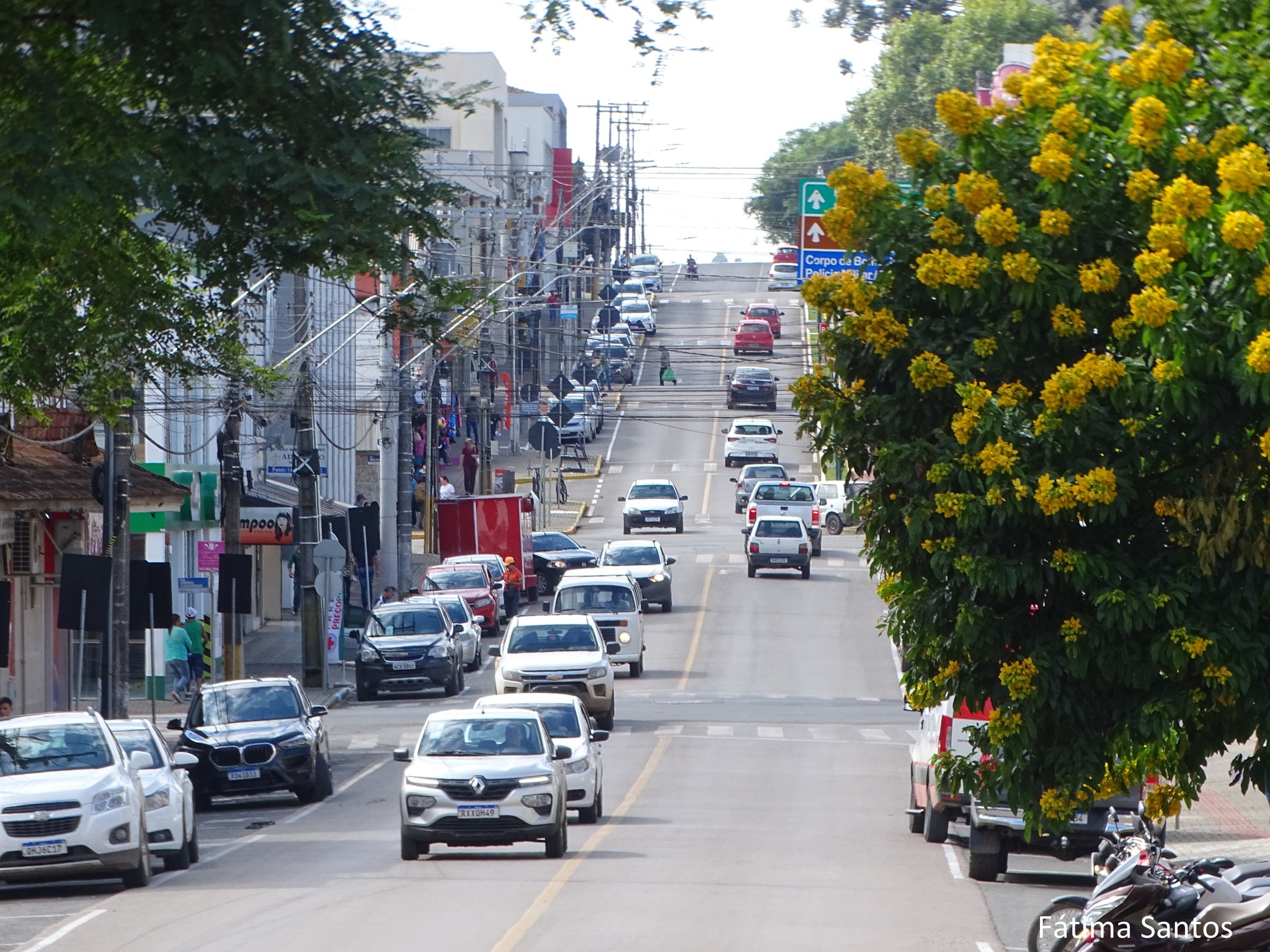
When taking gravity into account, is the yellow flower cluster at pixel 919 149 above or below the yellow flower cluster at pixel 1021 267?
above

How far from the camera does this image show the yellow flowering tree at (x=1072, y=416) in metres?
10.4

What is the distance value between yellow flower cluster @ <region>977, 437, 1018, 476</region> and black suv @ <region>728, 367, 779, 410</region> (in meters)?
74.6

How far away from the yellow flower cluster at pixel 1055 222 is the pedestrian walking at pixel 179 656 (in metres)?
27.3

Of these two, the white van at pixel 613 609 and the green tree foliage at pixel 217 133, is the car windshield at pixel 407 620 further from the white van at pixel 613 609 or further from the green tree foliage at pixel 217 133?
the green tree foliage at pixel 217 133

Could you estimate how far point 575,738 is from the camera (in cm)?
2217

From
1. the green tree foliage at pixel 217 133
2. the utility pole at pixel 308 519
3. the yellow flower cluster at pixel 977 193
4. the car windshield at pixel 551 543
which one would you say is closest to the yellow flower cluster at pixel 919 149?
the yellow flower cluster at pixel 977 193

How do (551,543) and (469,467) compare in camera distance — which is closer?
(551,543)

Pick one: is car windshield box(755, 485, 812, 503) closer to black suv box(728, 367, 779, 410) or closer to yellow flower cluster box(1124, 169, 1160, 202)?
black suv box(728, 367, 779, 410)

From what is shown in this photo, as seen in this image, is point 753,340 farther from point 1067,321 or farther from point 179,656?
point 1067,321

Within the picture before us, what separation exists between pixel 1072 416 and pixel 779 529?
4327cm

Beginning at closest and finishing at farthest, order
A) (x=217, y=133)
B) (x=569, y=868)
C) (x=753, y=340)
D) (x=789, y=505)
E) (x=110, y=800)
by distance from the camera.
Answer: (x=217, y=133), (x=110, y=800), (x=569, y=868), (x=789, y=505), (x=753, y=340)

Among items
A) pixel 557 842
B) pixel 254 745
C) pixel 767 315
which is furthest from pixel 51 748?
pixel 767 315

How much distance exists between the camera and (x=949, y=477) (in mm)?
10609

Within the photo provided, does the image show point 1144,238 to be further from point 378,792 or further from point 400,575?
point 400,575
